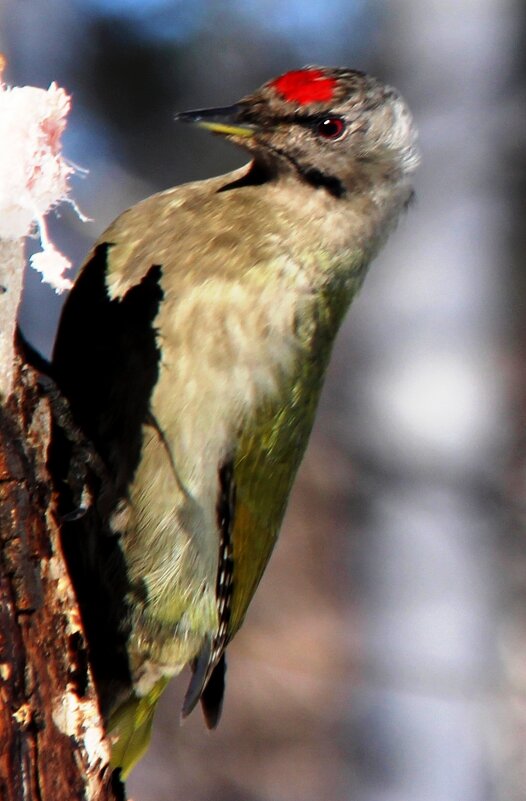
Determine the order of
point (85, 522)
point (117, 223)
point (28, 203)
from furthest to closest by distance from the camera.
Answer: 1. point (117, 223)
2. point (85, 522)
3. point (28, 203)

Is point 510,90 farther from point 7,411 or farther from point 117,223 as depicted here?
point 7,411

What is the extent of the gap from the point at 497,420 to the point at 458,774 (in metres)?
1.57

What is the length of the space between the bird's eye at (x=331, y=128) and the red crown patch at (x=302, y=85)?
0.07 meters

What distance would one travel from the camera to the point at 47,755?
1.81 meters

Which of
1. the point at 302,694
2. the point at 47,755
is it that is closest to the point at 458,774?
the point at 302,694

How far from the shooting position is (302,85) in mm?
2727

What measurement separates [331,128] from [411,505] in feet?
8.01

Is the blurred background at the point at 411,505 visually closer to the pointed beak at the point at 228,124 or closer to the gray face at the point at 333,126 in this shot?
the gray face at the point at 333,126

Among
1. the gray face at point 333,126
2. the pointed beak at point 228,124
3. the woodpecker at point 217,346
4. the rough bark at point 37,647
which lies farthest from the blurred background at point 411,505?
the rough bark at point 37,647

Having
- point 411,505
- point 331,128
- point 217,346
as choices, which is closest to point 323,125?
Answer: point 331,128

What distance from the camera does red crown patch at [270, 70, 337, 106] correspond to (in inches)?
107

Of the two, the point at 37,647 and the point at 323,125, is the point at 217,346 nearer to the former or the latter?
the point at 323,125

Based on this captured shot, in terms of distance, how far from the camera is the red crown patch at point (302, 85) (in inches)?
107

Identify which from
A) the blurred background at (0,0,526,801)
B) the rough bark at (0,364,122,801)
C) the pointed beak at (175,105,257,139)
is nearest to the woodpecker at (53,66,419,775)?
the pointed beak at (175,105,257,139)
